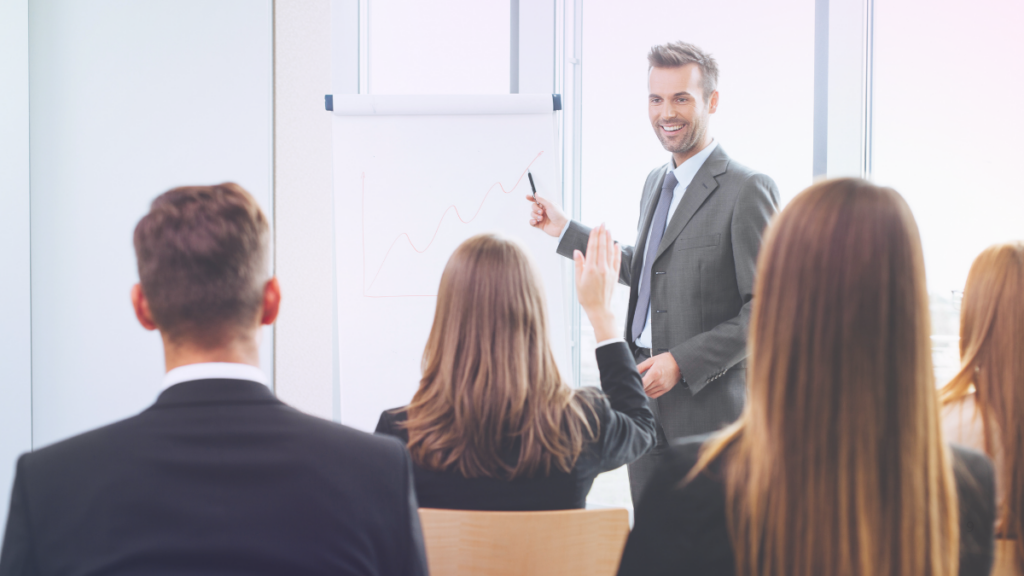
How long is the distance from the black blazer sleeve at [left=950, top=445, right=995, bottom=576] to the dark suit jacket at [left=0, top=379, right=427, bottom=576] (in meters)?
0.68

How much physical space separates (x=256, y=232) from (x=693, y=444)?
2.12ft

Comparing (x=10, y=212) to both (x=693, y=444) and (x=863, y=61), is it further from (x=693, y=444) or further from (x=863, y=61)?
(x=863, y=61)

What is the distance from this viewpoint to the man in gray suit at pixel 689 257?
1783 mm

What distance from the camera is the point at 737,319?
5.82ft

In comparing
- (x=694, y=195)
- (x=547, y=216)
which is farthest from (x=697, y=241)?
(x=547, y=216)

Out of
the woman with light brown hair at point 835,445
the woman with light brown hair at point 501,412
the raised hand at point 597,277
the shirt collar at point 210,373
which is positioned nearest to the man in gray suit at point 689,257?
the raised hand at point 597,277

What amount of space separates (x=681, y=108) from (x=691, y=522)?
162 centimetres

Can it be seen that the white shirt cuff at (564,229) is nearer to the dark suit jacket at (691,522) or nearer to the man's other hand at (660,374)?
the man's other hand at (660,374)

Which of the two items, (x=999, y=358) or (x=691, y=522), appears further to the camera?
(x=999, y=358)

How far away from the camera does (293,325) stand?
251 cm

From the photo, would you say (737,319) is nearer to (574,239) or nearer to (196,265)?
(574,239)

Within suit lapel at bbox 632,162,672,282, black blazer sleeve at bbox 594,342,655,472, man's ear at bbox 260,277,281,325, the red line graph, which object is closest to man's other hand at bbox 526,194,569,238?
the red line graph

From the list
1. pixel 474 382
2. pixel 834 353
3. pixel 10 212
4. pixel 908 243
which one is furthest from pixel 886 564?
pixel 10 212

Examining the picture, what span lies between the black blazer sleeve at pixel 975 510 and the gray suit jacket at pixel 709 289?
1047 mm
